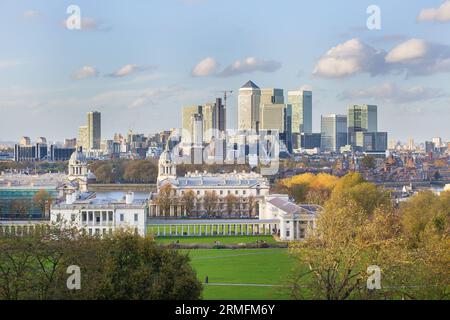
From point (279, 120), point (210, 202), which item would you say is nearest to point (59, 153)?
point (279, 120)

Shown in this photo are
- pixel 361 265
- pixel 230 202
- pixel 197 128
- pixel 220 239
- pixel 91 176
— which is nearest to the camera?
pixel 361 265

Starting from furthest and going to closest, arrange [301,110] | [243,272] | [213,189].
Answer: [301,110] → [213,189] → [243,272]

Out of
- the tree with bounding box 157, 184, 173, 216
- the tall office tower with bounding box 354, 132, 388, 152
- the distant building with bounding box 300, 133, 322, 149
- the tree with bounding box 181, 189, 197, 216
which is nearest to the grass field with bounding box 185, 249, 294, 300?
the tree with bounding box 157, 184, 173, 216

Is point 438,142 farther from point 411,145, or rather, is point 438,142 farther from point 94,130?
point 94,130

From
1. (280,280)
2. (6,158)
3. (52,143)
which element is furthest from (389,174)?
(280,280)

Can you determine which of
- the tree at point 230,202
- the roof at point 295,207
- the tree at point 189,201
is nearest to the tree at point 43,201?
the tree at point 189,201

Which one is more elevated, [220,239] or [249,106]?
[249,106]
